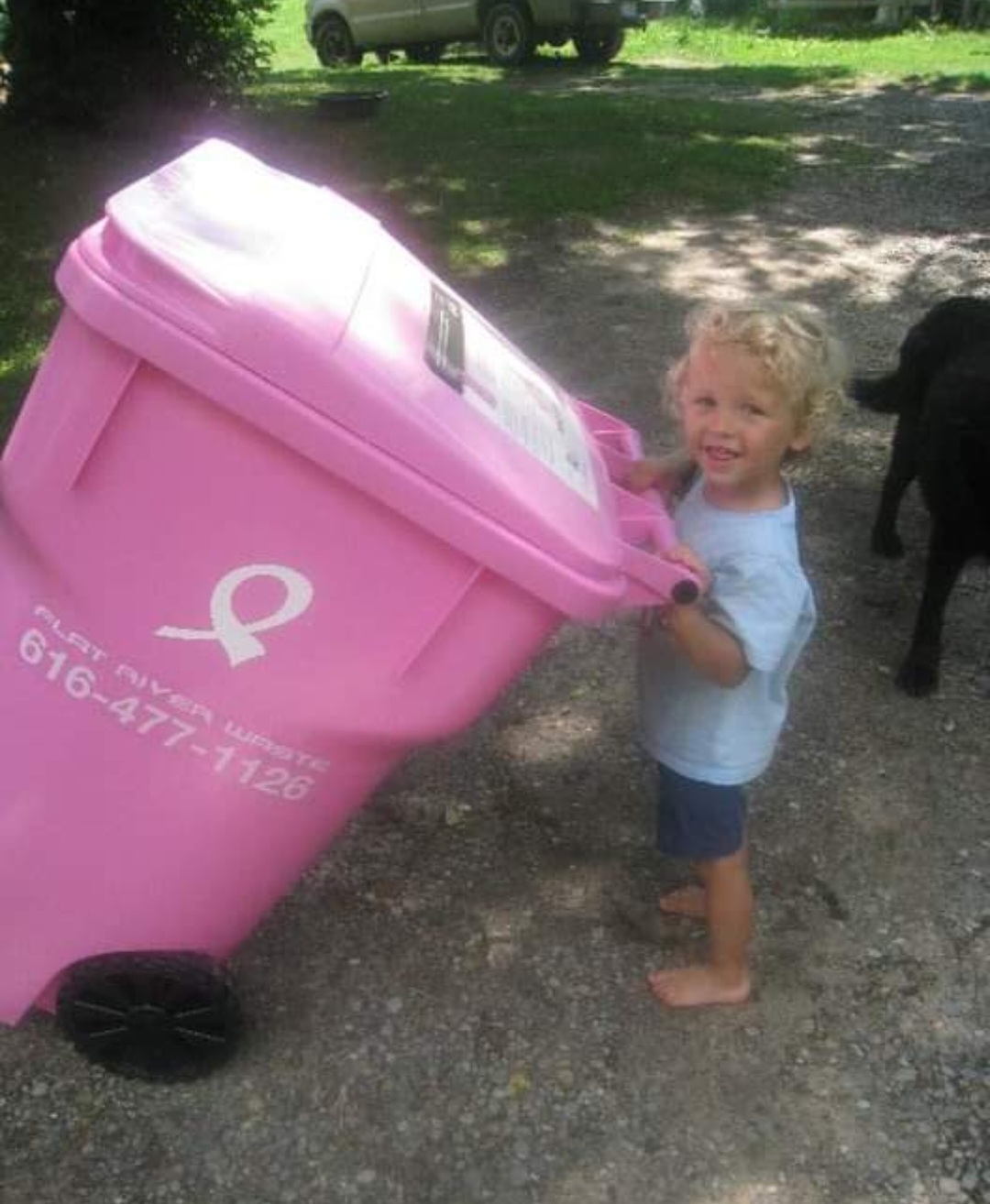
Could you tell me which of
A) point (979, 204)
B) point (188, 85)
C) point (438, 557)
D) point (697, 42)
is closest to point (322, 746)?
point (438, 557)

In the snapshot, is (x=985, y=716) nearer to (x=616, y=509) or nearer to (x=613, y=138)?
(x=616, y=509)

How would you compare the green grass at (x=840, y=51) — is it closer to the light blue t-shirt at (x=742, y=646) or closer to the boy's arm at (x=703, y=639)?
the light blue t-shirt at (x=742, y=646)

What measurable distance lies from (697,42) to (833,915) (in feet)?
54.2

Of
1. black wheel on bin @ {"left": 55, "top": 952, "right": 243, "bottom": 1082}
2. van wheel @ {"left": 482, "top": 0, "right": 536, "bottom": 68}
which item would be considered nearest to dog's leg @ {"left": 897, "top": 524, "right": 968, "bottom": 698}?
black wheel on bin @ {"left": 55, "top": 952, "right": 243, "bottom": 1082}

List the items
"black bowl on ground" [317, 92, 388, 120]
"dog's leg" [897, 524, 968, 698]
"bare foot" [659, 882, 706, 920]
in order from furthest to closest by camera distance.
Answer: "black bowl on ground" [317, 92, 388, 120] < "dog's leg" [897, 524, 968, 698] < "bare foot" [659, 882, 706, 920]

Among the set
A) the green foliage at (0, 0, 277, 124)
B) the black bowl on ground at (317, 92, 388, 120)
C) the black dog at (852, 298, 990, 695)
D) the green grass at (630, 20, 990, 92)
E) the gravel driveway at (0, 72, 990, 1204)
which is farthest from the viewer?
the green grass at (630, 20, 990, 92)

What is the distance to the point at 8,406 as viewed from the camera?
416 cm

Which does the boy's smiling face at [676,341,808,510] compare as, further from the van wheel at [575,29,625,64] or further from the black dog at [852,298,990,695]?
the van wheel at [575,29,625,64]

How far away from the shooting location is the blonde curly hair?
1.70 metres

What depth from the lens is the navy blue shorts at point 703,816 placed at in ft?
6.47

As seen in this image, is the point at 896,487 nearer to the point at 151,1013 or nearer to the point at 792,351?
the point at 792,351

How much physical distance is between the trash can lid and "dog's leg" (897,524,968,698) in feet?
4.84

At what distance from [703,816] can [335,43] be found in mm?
14916

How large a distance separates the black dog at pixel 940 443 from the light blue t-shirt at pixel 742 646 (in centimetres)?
102
